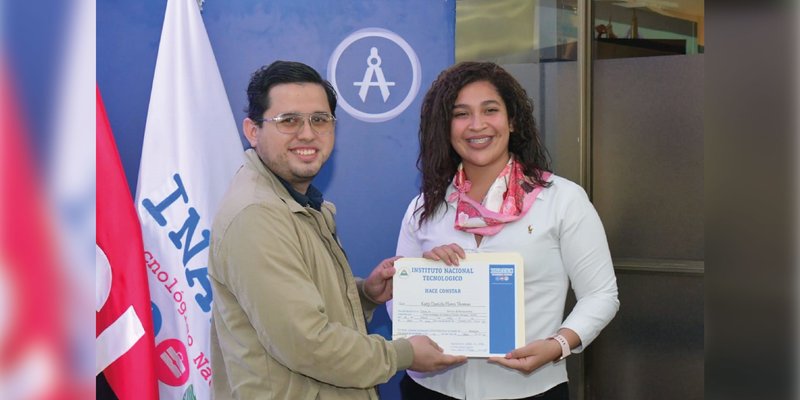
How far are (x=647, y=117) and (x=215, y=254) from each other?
7.12 feet

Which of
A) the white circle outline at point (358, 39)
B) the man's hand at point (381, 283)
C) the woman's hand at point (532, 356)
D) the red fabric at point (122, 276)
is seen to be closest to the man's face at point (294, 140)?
the man's hand at point (381, 283)

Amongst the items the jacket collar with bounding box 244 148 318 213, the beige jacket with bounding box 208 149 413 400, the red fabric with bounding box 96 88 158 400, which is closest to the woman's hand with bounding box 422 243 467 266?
the beige jacket with bounding box 208 149 413 400

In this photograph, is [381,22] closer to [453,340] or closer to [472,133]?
[472,133]

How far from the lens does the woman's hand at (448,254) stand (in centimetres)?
252

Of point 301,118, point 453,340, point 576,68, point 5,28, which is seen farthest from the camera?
point 576,68

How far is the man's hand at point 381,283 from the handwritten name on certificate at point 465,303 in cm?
3

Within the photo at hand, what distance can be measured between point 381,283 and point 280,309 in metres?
0.68

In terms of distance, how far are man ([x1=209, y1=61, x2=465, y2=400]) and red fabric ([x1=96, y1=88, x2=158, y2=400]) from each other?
1127mm

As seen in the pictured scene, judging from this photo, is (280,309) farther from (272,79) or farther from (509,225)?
(509,225)

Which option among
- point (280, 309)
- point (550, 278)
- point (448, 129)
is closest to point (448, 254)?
point (550, 278)

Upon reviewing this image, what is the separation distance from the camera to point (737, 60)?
47 centimetres

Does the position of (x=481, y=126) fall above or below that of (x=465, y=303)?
above

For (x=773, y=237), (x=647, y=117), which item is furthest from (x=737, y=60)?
(x=647, y=117)

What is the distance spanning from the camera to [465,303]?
8.34 ft
